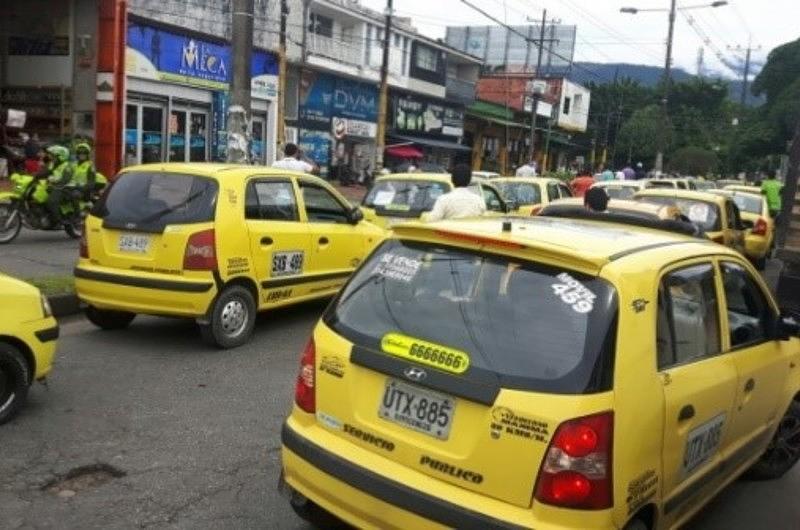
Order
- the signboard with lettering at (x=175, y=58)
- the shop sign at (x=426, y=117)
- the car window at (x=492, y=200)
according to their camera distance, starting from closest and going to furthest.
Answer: the car window at (x=492, y=200)
the signboard with lettering at (x=175, y=58)
the shop sign at (x=426, y=117)

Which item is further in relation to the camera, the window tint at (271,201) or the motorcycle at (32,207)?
the motorcycle at (32,207)

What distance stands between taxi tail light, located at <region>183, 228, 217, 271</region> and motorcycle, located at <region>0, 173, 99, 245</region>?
5518 millimetres

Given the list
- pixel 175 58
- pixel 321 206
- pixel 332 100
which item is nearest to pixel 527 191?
pixel 321 206

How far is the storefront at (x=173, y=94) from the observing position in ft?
72.2

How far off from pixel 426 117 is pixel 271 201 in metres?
36.2

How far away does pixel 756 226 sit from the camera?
1503cm

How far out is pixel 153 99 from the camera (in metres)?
22.9

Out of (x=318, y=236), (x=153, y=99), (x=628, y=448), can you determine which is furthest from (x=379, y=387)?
(x=153, y=99)

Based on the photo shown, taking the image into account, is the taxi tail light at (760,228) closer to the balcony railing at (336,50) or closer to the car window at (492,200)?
the car window at (492,200)

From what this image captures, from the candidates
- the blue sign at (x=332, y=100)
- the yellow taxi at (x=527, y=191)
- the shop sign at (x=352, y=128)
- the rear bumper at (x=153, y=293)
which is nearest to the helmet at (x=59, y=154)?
the rear bumper at (x=153, y=293)

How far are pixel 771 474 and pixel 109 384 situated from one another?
4.49 m

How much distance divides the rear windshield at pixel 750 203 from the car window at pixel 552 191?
Answer: 403cm

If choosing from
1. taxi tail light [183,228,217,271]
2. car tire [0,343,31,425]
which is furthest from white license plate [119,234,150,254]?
car tire [0,343,31,425]

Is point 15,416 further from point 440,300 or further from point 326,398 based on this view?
point 440,300
